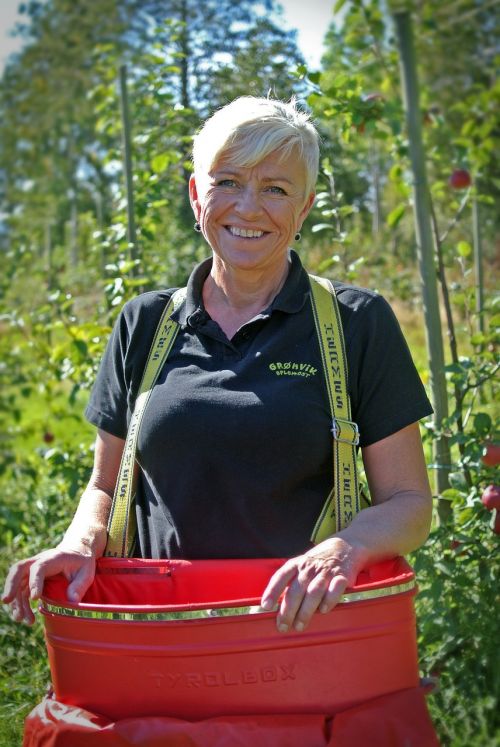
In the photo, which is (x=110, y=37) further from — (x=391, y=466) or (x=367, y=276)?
(x=391, y=466)

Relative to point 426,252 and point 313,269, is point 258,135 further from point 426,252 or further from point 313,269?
point 313,269

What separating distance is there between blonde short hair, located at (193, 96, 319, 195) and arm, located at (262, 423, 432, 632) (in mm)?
667

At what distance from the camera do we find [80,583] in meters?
1.93

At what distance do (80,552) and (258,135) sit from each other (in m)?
1.00

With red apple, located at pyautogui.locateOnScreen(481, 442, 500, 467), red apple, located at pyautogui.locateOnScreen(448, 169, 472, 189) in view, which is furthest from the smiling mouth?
red apple, located at pyautogui.locateOnScreen(448, 169, 472, 189)

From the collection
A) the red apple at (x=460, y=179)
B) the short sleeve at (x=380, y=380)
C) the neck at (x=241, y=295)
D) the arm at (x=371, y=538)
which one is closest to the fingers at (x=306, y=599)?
the arm at (x=371, y=538)

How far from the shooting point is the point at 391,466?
197cm

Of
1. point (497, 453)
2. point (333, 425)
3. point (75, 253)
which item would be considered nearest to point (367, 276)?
point (497, 453)

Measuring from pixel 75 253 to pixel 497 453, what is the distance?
68.7 ft

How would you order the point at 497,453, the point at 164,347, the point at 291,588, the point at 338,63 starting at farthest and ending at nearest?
the point at 338,63, the point at 497,453, the point at 164,347, the point at 291,588

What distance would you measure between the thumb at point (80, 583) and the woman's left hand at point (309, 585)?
49 cm

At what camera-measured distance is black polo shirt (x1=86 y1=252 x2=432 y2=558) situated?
1.95 metres

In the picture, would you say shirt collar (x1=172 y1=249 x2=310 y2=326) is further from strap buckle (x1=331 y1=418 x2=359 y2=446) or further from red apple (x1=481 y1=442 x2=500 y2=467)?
red apple (x1=481 y1=442 x2=500 y2=467)

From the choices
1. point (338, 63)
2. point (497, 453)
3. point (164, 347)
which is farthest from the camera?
point (338, 63)
